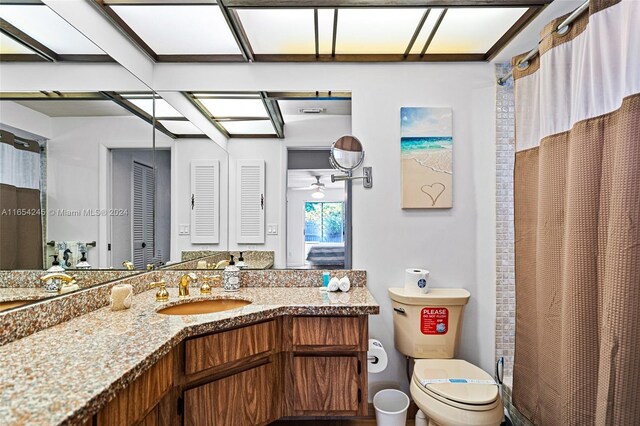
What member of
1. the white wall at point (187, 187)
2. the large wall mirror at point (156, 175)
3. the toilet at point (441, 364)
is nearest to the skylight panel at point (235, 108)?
the large wall mirror at point (156, 175)

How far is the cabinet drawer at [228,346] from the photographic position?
1338 millimetres

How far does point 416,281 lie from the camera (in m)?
1.98

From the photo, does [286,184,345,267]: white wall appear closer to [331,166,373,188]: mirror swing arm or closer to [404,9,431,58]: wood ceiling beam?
[331,166,373,188]: mirror swing arm

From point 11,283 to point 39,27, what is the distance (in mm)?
964

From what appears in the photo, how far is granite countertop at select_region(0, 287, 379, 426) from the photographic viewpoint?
73cm

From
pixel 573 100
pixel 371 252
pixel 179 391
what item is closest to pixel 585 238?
pixel 573 100

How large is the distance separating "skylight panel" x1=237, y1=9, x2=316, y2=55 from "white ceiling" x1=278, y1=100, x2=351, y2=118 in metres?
0.30

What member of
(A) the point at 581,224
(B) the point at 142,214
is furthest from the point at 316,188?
(A) the point at 581,224

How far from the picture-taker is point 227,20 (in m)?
1.67

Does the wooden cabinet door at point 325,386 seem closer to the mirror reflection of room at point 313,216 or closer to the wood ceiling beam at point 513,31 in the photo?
the mirror reflection of room at point 313,216

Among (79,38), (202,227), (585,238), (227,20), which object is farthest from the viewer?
(202,227)

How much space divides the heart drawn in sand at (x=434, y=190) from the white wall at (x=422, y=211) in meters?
0.09

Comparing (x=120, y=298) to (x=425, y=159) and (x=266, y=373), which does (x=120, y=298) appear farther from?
(x=425, y=159)

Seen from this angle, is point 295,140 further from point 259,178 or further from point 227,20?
point 227,20
